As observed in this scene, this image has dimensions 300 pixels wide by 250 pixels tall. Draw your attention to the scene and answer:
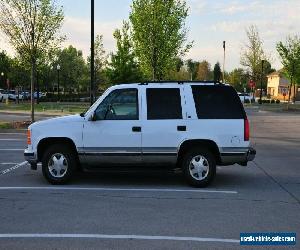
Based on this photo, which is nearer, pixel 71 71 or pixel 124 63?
pixel 124 63

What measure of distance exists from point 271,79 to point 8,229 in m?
101

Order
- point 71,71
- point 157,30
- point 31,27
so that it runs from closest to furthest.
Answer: point 31,27, point 157,30, point 71,71

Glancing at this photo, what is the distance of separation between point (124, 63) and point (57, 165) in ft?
141

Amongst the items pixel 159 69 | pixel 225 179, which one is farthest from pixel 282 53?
pixel 225 179

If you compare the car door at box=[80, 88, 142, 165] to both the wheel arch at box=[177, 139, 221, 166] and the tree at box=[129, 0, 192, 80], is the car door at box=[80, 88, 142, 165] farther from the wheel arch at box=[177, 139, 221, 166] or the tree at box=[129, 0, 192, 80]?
the tree at box=[129, 0, 192, 80]

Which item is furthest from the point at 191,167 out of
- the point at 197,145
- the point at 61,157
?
the point at 61,157

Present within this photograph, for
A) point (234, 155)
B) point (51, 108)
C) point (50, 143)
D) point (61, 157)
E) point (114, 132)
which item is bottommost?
point (51, 108)

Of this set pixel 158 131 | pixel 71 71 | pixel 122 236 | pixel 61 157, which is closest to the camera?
pixel 122 236

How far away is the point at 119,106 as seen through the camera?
928cm

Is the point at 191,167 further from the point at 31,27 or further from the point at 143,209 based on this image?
the point at 31,27

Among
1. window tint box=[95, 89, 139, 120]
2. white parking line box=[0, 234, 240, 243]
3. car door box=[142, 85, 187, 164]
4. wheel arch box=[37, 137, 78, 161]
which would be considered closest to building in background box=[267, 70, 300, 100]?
car door box=[142, 85, 187, 164]

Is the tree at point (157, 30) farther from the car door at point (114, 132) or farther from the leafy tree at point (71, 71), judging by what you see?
the leafy tree at point (71, 71)

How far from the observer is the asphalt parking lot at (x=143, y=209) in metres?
6.05

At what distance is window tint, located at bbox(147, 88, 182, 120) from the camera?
9227 mm
